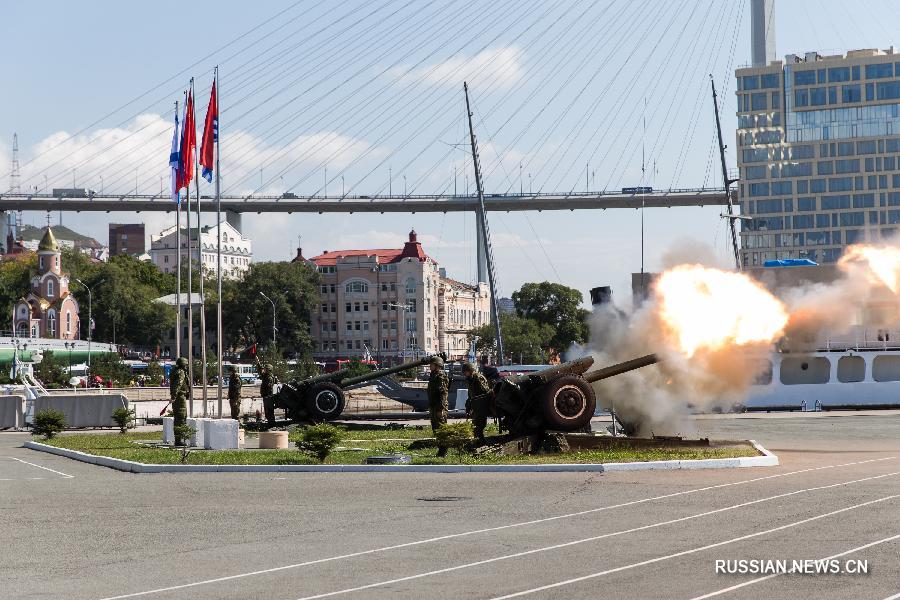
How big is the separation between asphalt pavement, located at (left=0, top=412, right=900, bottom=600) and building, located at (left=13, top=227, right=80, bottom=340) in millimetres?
145295

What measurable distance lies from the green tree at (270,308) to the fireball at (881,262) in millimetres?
130089

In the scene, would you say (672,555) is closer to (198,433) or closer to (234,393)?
(198,433)

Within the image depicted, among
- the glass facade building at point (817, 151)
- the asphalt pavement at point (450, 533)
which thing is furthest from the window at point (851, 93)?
the asphalt pavement at point (450, 533)

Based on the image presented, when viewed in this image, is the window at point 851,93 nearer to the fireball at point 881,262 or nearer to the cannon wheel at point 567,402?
the fireball at point 881,262

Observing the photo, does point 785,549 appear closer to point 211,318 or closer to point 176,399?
point 176,399

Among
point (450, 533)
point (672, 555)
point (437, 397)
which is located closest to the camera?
point (672, 555)

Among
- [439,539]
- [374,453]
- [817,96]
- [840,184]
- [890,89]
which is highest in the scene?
[890,89]

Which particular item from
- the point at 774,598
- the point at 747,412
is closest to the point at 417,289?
the point at 747,412

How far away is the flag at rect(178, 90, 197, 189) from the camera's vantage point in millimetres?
45406

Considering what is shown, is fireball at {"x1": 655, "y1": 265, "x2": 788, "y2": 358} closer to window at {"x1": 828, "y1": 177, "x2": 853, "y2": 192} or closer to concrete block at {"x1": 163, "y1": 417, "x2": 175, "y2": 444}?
concrete block at {"x1": 163, "y1": 417, "x2": 175, "y2": 444}

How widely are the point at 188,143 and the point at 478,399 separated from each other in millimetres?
20483

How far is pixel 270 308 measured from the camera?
164 meters

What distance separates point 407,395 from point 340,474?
29.0 meters

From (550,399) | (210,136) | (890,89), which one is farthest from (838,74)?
(550,399)
